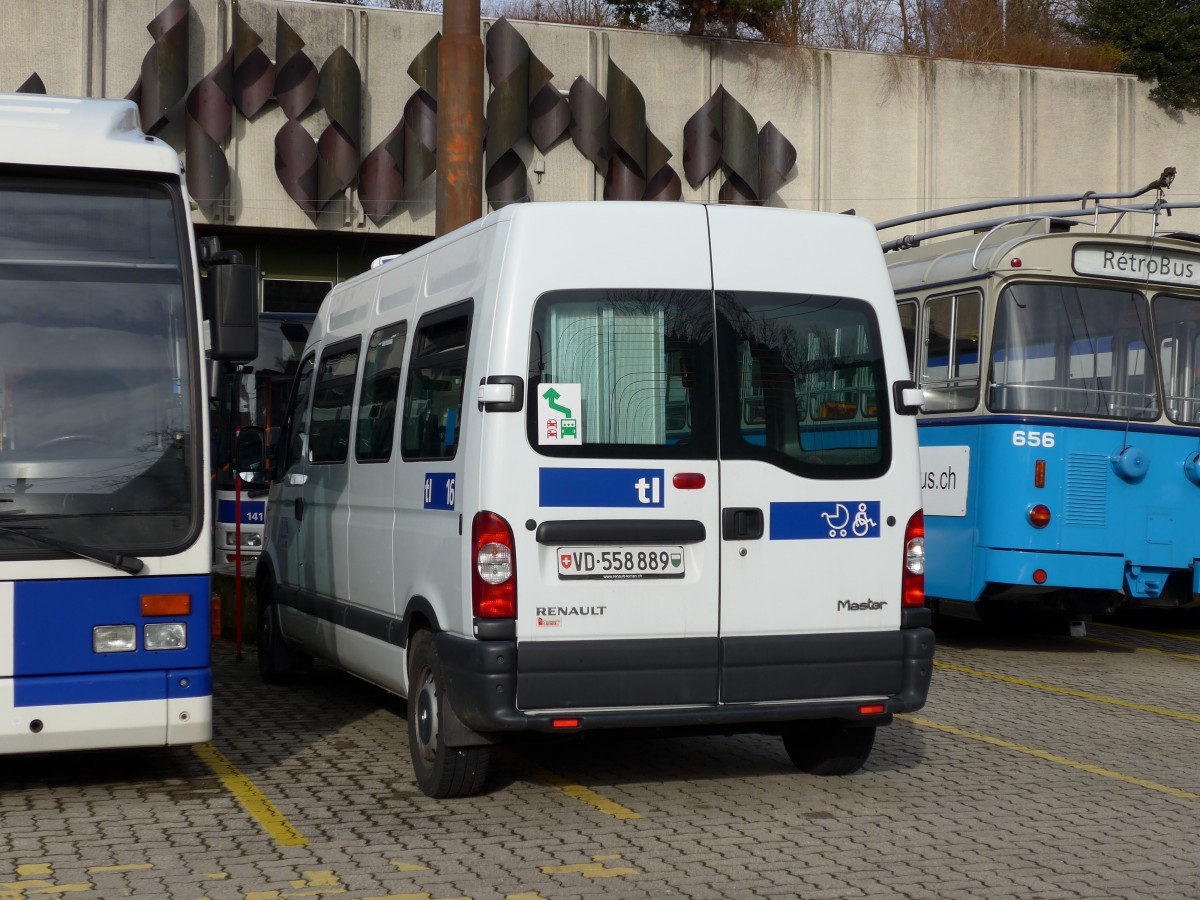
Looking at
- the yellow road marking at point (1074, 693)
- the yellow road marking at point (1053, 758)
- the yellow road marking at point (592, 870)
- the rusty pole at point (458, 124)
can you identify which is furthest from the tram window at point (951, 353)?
the yellow road marking at point (592, 870)

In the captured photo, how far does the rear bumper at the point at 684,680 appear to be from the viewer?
21.6 feet

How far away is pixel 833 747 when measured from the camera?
7754 mm

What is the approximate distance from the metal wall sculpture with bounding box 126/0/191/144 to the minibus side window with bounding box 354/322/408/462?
18.2 metres

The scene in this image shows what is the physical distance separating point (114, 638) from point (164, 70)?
66.6 ft

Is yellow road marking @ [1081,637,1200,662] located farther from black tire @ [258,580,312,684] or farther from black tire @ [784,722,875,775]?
black tire @ [258,580,312,684]

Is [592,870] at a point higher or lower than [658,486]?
lower

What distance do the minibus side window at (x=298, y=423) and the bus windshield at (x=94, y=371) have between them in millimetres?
2714

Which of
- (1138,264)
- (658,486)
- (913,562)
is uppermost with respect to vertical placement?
(1138,264)

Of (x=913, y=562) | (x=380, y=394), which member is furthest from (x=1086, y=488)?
(x=380, y=394)

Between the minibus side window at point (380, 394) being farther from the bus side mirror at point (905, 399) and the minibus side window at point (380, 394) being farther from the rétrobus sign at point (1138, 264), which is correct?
the rétrobus sign at point (1138, 264)

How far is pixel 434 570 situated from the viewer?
7117 mm

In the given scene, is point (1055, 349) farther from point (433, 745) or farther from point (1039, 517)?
point (433, 745)

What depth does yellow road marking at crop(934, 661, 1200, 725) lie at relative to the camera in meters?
10.1

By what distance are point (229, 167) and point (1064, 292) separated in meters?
17.2
